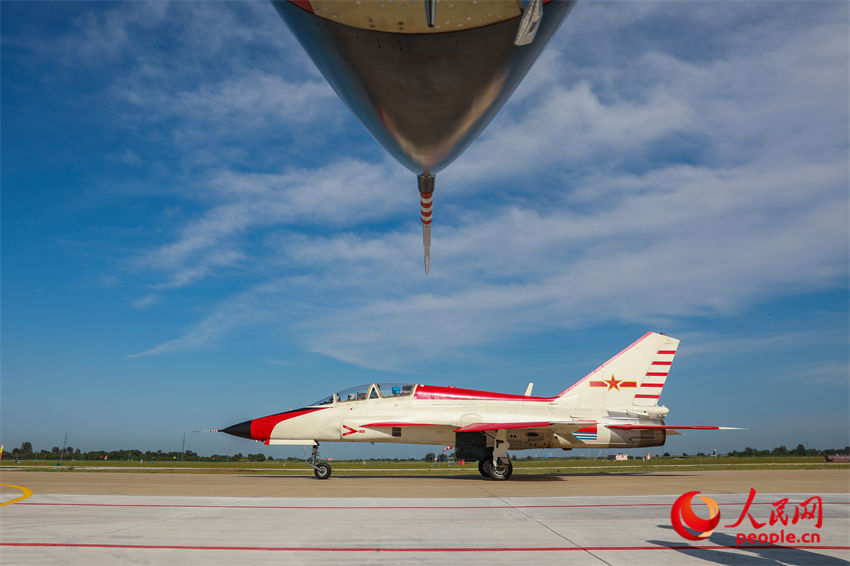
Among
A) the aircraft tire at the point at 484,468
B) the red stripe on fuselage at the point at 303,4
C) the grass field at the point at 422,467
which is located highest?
the red stripe on fuselage at the point at 303,4

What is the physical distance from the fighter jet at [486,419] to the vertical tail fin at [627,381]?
0.12ft

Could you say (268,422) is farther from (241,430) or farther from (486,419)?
(486,419)

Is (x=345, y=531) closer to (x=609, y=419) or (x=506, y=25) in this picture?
(x=506, y=25)

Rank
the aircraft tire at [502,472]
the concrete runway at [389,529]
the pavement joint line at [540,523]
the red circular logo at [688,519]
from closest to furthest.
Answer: the concrete runway at [389,529]
the pavement joint line at [540,523]
the red circular logo at [688,519]
the aircraft tire at [502,472]

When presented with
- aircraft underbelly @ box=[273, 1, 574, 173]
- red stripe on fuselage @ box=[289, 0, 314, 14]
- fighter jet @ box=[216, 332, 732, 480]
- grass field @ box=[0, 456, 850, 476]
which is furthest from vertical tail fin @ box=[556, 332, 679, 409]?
red stripe on fuselage @ box=[289, 0, 314, 14]

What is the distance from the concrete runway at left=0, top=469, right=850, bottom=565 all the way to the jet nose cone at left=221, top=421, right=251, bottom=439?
643cm

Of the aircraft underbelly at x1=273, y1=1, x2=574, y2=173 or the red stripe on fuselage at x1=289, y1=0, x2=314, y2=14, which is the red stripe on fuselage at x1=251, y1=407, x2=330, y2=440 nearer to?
the aircraft underbelly at x1=273, y1=1, x2=574, y2=173

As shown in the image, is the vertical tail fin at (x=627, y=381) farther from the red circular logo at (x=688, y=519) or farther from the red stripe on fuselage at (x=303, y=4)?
the red stripe on fuselage at (x=303, y=4)

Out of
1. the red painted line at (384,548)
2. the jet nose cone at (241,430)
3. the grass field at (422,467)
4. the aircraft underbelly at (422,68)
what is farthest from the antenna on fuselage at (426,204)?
the grass field at (422,467)

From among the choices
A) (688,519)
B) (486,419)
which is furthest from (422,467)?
(688,519)

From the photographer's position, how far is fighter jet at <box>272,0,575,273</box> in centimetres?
273

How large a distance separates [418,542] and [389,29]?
478 cm

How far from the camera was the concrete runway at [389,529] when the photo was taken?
15.1 feet

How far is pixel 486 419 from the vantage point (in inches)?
658
